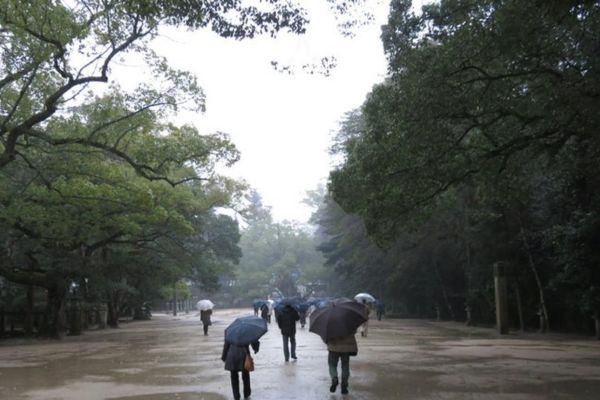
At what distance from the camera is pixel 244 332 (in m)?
8.73

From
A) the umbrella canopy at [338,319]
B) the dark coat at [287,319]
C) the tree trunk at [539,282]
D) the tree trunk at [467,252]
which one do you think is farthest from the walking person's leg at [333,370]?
the tree trunk at [467,252]

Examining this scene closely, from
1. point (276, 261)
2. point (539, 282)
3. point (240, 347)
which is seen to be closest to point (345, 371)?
point (240, 347)

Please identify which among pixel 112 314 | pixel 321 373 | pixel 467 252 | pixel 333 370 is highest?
pixel 467 252

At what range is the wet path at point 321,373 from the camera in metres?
9.41

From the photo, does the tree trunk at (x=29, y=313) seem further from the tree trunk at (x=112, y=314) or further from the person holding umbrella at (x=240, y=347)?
the person holding umbrella at (x=240, y=347)

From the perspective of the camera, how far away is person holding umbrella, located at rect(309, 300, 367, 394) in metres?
8.97

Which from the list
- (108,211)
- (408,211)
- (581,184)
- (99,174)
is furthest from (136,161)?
(581,184)

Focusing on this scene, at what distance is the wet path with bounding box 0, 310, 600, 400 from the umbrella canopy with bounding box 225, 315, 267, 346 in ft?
3.48

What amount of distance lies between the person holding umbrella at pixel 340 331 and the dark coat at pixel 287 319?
14.4 ft

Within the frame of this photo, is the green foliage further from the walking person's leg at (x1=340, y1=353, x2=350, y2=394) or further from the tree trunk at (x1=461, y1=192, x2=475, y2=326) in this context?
the walking person's leg at (x1=340, y1=353, x2=350, y2=394)

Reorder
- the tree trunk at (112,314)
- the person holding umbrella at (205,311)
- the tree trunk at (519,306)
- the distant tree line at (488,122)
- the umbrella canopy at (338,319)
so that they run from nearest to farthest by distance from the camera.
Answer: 1. the umbrella canopy at (338,319)
2. the distant tree line at (488,122)
3. the tree trunk at (519,306)
4. the person holding umbrella at (205,311)
5. the tree trunk at (112,314)

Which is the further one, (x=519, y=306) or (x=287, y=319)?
(x=519, y=306)

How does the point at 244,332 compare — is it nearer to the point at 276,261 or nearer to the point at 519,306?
the point at 519,306

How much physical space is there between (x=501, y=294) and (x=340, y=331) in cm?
1698
